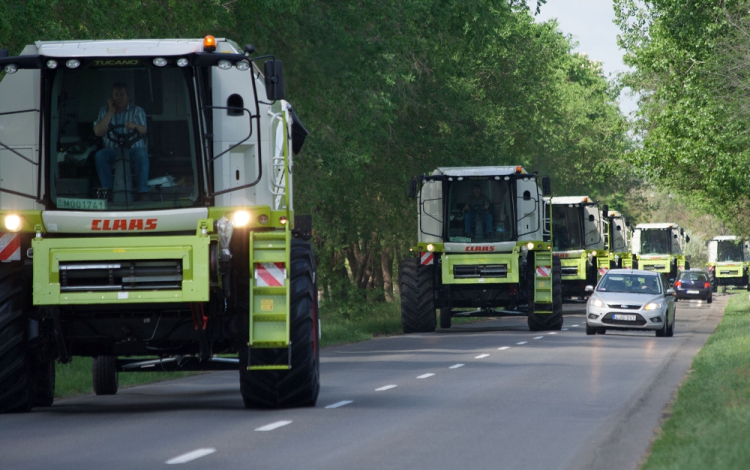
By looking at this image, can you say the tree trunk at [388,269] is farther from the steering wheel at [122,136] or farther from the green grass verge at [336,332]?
the steering wheel at [122,136]

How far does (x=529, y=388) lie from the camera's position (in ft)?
51.8

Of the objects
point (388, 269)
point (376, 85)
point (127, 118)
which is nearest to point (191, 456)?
point (127, 118)

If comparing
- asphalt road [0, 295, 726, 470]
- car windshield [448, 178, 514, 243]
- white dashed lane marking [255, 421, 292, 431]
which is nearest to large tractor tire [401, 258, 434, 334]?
car windshield [448, 178, 514, 243]

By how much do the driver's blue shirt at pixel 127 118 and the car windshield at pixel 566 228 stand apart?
33193 mm

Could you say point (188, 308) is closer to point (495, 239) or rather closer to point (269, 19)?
point (269, 19)

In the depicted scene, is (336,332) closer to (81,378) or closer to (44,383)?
(81,378)

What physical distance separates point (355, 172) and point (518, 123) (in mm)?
14070

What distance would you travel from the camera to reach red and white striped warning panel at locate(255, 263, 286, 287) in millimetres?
12117

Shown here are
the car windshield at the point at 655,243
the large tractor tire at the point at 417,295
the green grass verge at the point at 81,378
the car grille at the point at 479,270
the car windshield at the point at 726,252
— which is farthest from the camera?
the car windshield at the point at 726,252

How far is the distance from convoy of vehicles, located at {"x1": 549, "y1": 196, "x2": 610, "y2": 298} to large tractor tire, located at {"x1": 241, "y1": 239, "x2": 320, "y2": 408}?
31.6m

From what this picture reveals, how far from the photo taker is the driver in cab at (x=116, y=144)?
12.2 m

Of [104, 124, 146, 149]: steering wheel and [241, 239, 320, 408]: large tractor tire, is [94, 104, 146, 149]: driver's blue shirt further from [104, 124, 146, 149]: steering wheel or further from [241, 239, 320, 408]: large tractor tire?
[241, 239, 320, 408]: large tractor tire

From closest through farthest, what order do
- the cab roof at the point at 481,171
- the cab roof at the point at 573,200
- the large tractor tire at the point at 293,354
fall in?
the large tractor tire at the point at 293,354 < the cab roof at the point at 481,171 < the cab roof at the point at 573,200

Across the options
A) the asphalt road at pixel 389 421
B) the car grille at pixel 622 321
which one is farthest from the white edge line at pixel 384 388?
the car grille at pixel 622 321
